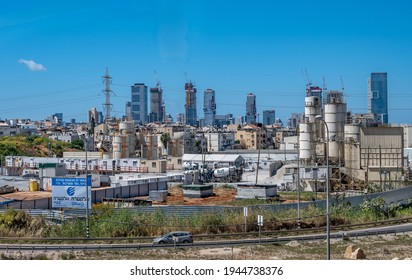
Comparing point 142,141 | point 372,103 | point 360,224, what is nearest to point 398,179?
point 360,224

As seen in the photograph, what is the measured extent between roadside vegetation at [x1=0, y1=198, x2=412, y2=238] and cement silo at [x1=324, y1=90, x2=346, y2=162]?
12.3 metres

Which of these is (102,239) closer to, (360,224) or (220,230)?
(220,230)

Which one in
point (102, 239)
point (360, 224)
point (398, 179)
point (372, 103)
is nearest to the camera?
point (102, 239)

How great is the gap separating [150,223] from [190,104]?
13707 centimetres

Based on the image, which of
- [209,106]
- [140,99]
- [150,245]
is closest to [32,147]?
[150,245]

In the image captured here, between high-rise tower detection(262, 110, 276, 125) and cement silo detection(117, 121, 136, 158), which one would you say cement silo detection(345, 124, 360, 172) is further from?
high-rise tower detection(262, 110, 276, 125)

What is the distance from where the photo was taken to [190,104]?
153000mm

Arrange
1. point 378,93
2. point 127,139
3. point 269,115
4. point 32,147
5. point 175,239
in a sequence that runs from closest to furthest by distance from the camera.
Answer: point 175,239
point 127,139
point 32,147
point 378,93
point 269,115

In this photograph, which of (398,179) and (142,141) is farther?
(142,141)

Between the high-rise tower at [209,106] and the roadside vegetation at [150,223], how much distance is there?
452ft

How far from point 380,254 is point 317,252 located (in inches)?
55.6

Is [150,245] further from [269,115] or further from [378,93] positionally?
[269,115]

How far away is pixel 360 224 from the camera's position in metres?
17.1

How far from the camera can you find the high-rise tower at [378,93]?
96.0 meters
